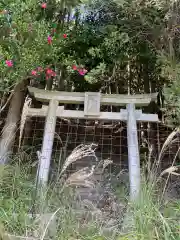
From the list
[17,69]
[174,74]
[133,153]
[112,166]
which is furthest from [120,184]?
[17,69]

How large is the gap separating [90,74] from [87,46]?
85 centimetres

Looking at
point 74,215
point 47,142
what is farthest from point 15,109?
point 74,215

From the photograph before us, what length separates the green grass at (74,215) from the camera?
198 cm

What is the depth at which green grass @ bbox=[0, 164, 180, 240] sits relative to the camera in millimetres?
1984

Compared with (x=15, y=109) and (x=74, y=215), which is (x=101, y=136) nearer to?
(x=15, y=109)

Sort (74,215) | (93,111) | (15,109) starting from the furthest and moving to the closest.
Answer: (15,109) < (93,111) < (74,215)

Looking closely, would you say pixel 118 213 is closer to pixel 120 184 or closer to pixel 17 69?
pixel 120 184

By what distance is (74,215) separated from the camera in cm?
229

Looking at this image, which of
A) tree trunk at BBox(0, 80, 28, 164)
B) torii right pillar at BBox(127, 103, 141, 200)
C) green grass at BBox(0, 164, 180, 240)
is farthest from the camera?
tree trunk at BBox(0, 80, 28, 164)

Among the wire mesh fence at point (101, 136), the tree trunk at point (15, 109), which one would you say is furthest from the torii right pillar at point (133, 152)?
the tree trunk at point (15, 109)

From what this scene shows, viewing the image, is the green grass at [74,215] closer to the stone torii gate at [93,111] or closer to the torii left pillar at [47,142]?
the torii left pillar at [47,142]

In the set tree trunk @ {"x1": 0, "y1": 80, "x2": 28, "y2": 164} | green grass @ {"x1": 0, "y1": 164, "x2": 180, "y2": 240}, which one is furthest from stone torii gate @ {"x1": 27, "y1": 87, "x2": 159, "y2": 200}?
green grass @ {"x1": 0, "y1": 164, "x2": 180, "y2": 240}

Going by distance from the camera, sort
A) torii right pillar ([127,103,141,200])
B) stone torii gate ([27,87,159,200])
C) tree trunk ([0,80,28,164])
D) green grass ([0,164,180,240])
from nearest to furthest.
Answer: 1. green grass ([0,164,180,240])
2. torii right pillar ([127,103,141,200])
3. stone torii gate ([27,87,159,200])
4. tree trunk ([0,80,28,164])

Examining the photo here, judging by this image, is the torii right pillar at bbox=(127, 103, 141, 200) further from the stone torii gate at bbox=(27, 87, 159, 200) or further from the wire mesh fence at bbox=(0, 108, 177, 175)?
the wire mesh fence at bbox=(0, 108, 177, 175)
